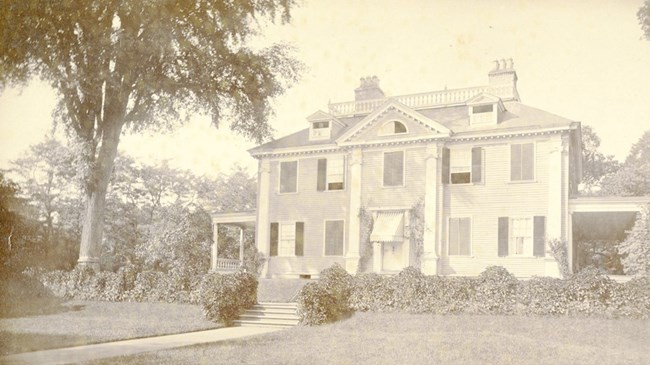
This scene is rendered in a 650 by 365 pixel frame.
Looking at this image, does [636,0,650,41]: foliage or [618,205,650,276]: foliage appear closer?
[636,0,650,41]: foliage

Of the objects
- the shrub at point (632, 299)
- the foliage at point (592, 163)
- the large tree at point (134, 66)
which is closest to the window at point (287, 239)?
the large tree at point (134, 66)


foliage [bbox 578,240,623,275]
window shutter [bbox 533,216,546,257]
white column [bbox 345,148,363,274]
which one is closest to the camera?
window shutter [bbox 533,216,546,257]

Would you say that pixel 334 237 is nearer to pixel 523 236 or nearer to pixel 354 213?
pixel 354 213

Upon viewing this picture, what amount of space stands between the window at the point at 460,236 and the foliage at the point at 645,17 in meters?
6.33

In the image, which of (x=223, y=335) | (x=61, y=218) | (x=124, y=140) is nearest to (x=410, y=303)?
(x=223, y=335)

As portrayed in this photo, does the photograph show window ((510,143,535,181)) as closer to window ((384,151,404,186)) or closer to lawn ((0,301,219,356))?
window ((384,151,404,186))

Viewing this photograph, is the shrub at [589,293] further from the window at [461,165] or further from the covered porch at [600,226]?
the window at [461,165]

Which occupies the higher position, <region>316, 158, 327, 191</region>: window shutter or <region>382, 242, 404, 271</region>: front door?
<region>316, 158, 327, 191</region>: window shutter

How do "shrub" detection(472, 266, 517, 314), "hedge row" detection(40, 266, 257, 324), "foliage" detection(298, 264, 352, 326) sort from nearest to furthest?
"shrub" detection(472, 266, 517, 314), "foliage" detection(298, 264, 352, 326), "hedge row" detection(40, 266, 257, 324)

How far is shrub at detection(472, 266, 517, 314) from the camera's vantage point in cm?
946

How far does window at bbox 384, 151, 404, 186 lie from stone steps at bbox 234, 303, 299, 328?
4.30 m

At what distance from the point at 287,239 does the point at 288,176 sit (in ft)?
5.14

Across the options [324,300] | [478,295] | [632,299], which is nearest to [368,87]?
[324,300]

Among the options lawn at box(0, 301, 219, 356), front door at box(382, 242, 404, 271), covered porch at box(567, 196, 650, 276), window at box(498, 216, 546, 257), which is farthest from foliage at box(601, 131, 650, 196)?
lawn at box(0, 301, 219, 356)
